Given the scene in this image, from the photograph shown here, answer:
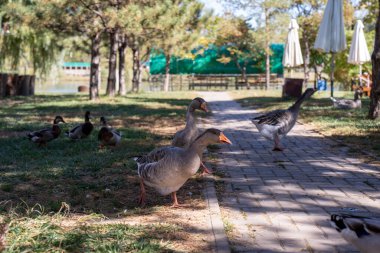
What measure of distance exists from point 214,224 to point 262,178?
2.55 meters

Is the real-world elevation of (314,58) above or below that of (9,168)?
A: above

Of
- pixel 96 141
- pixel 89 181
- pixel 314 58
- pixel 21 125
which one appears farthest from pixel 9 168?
pixel 314 58

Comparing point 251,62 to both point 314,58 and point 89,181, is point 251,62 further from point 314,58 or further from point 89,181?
point 89,181

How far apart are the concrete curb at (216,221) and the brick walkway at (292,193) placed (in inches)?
3.3

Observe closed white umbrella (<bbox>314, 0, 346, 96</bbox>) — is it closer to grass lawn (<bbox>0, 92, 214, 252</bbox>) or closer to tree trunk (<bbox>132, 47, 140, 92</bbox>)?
grass lawn (<bbox>0, 92, 214, 252</bbox>)

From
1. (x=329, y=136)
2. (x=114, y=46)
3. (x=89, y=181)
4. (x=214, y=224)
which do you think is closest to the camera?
(x=214, y=224)

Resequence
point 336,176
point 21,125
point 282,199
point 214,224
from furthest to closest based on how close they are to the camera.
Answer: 1. point 21,125
2. point 336,176
3. point 282,199
4. point 214,224

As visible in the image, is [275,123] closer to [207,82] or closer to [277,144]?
[277,144]

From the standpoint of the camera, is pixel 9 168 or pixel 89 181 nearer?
pixel 89 181

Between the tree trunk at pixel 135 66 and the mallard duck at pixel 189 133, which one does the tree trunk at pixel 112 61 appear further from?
the mallard duck at pixel 189 133

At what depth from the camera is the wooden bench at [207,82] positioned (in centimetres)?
4312

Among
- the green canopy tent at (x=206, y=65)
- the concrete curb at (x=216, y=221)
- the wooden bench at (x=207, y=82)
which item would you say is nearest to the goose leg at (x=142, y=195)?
the concrete curb at (x=216, y=221)

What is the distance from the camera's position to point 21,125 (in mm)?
14102

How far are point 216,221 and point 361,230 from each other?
6.94ft
